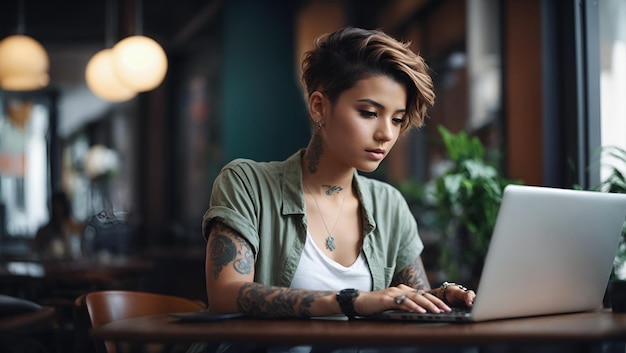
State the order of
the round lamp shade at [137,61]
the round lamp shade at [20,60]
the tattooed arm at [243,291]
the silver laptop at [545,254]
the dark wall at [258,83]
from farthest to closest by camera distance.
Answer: the dark wall at [258,83] < the round lamp shade at [20,60] < the round lamp shade at [137,61] < the tattooed arm at [243,291] < the silver laptop at [545,254]

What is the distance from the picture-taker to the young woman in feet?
6.71

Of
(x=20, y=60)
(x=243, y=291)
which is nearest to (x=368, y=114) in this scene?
(x=243, y=291)

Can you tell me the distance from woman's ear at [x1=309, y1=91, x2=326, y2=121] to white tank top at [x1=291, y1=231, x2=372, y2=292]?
13.2 inches

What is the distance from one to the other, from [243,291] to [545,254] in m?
0.69

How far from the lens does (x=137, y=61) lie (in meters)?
6.05

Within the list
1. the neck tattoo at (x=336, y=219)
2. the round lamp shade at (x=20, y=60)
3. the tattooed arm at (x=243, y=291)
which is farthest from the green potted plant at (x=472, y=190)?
the round lamp shade at (x=20, y=60)

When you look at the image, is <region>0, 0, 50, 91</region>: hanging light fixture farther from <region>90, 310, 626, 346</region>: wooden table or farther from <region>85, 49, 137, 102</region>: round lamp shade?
<region>90, 310, 626, 346</region>: wooden table

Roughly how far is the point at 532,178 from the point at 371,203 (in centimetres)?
236

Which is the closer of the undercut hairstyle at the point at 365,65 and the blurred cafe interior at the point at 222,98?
the undercut hairstyle at the point at 365,65

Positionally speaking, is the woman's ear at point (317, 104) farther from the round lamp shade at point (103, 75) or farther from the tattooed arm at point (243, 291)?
the round lamp shade at point (103, 75)

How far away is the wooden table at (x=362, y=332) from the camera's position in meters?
1.45

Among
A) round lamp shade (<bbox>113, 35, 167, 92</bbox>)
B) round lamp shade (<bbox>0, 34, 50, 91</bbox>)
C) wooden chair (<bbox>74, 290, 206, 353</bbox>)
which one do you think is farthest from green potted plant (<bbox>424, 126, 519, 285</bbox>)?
round lamp shade (<bbox>0, 34, 50, 91</bbox>)

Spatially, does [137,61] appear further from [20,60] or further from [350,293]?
[350,293]

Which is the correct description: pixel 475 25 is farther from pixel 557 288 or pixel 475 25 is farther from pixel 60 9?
pixel 60 9
